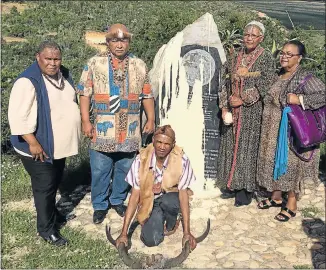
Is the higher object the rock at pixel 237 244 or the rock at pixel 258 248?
the rock at pixel 237 244

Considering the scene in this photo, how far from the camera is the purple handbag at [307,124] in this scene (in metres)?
4.32

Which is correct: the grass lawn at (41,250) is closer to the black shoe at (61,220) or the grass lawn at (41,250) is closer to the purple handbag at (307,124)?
the black shoe at (61,220)

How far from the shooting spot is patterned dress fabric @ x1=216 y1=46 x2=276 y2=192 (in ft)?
14.7

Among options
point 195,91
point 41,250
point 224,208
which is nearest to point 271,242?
point 224,208

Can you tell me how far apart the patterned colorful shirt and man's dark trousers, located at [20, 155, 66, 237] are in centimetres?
46

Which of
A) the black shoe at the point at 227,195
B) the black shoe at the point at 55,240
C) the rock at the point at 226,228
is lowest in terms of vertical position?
the rock at the point at 226,228

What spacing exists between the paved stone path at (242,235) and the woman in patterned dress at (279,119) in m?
0.19

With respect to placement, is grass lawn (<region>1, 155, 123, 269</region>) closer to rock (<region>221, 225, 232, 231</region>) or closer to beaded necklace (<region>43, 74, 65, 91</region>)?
rock (<region>221, 225, 232, 231</region>)

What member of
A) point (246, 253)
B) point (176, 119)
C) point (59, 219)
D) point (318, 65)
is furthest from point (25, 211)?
point (318, 65)

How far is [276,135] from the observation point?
453cm

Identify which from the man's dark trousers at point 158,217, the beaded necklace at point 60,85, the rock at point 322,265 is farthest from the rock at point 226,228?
the beaded necklace at point 60,85

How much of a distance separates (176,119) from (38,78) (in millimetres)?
1927

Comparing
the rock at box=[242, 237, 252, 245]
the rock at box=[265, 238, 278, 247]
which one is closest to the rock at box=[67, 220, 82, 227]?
the rock at box=[242, 237, 252, 245]

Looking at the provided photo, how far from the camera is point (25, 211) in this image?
4.79 metres
